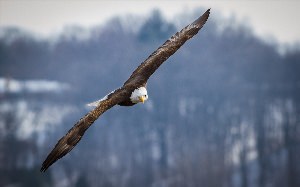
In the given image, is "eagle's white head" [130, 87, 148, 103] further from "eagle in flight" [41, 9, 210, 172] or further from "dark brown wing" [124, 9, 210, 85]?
"dark brown wing" [124, 9, 210, 85]

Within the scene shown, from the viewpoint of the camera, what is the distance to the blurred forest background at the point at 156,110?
55344 mm

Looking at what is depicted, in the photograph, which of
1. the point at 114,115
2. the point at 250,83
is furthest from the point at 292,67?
the point at 114,115

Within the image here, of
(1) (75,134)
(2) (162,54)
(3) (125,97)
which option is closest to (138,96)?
(3) (125,97)

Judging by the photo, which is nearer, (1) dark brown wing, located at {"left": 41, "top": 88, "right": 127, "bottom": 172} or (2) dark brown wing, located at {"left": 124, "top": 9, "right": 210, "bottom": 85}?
(1) dark brown wing, located at {"left": 41, "top": 88, "right": 127, "bottom": 172}

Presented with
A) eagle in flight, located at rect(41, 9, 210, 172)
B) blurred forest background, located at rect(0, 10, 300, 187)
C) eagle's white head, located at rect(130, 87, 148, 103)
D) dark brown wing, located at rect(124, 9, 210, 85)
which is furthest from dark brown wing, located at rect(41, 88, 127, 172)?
blurred forest background, located at rect(0, 10, 300, 187)

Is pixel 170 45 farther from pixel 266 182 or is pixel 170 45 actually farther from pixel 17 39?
pixel 17 39

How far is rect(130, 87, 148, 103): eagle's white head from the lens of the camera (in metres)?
15.9

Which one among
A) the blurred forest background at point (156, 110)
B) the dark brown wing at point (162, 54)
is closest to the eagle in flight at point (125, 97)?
the dark brown wing at point (162, 54)

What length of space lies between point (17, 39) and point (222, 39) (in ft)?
57.7

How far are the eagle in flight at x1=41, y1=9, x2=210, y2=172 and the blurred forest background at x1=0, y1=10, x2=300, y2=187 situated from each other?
27.9m

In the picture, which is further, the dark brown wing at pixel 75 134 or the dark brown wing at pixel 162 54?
the dark brown wing at pixel 162 54

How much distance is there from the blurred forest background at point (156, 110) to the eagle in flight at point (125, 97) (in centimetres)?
2789

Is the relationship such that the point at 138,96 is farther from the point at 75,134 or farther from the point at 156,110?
the point at 156,110

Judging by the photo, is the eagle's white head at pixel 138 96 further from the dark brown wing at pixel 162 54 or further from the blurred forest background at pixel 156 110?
the blurred forest background at pixel 156 110
